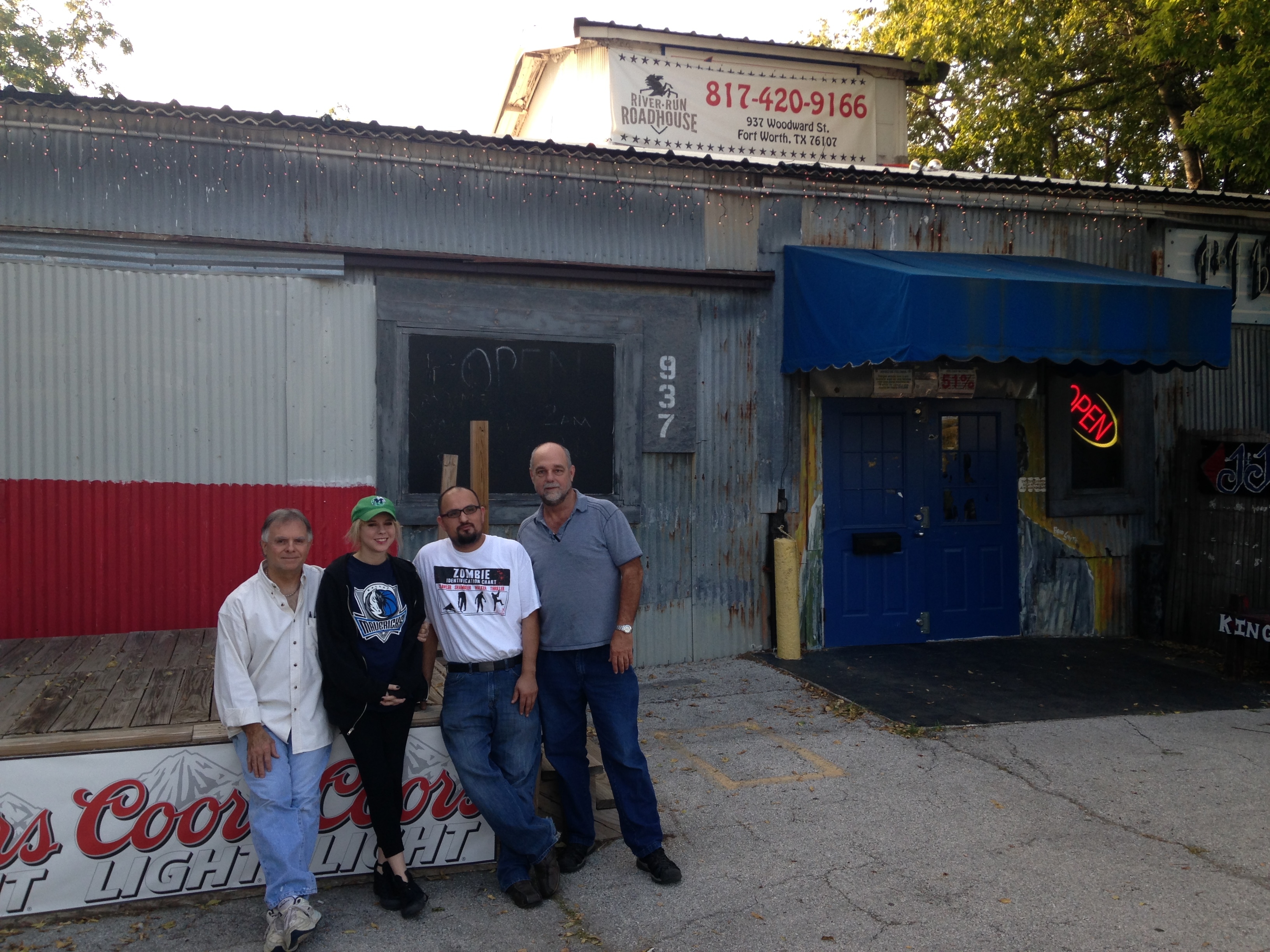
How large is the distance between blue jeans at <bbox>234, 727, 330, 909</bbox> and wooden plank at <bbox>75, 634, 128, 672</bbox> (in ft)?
5.91

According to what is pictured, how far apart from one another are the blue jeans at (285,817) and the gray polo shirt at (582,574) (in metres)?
1.14

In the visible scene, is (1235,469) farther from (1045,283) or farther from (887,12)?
(887,12)

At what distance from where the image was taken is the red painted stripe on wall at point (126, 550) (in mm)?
6902

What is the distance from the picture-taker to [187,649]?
592cm

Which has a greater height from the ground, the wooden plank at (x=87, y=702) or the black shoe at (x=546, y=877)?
the wooden plank at (x=87, y=702)

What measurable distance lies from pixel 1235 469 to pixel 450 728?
8144 mm

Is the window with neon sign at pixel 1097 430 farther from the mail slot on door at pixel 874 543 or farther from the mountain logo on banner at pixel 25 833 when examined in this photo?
the mountain logo on banner at pixel 25 833

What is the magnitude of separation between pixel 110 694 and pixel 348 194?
13.8 ft

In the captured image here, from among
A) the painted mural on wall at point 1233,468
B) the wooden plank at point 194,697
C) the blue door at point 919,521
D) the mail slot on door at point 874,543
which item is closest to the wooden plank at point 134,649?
the wooden plank at point 194,697

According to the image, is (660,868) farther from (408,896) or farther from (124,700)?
(124,700)

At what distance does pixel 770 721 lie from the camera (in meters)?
7.05

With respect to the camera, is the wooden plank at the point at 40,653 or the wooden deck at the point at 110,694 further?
the wooden plank at the point at 40,653

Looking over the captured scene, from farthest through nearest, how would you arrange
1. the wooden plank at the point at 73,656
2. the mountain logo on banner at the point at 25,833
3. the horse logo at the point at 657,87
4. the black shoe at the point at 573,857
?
the horse logo at the point at 657,87 < the wooden plank at the point at 73,656 < the black shoe at the point at 573,857 < the mountain logo on banner at the point at 25,833

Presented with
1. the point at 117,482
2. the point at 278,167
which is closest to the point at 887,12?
the point at 278,167
